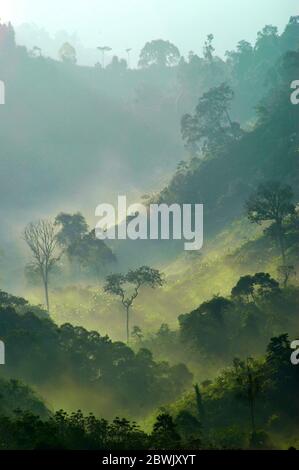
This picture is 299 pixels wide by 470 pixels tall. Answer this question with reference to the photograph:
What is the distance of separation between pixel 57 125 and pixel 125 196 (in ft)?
109

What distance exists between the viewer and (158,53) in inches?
6531

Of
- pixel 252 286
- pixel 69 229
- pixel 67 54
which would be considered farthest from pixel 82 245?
pixel 67 54

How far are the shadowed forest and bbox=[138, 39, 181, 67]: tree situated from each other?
44cm

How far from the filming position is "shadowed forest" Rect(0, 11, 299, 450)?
35.2m

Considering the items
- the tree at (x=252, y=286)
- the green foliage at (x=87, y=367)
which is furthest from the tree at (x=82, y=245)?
the green foliage at (x=87, y=367)

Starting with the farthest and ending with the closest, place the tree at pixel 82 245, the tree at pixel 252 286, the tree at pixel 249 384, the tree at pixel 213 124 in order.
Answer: the tree at pixel 213 124 < the tree at pixel 82 245 < the tree at pixel 252 286 < the tree at pixel 249 384

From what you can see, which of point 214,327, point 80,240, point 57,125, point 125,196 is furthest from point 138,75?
point 214,327

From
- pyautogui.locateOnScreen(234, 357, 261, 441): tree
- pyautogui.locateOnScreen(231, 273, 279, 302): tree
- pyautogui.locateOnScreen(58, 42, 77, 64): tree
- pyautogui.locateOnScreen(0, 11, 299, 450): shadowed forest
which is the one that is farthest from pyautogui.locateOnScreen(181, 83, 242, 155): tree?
pyautogui.locateOnScreen(58, 42, 77, 64): tree

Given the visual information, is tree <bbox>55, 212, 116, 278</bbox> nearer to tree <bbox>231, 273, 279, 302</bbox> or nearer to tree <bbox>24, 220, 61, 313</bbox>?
tree <bbox>24, 220, 61, 313</bbox>

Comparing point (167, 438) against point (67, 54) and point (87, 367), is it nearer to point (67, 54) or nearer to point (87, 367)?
point (87, 367)

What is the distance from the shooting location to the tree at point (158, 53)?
6516 inches

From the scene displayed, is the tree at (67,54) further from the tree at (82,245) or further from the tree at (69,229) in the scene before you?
the tree at (82,245)

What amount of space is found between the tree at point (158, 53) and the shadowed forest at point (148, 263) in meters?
0.44

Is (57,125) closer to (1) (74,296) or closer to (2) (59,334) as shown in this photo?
(1) (74,296)
